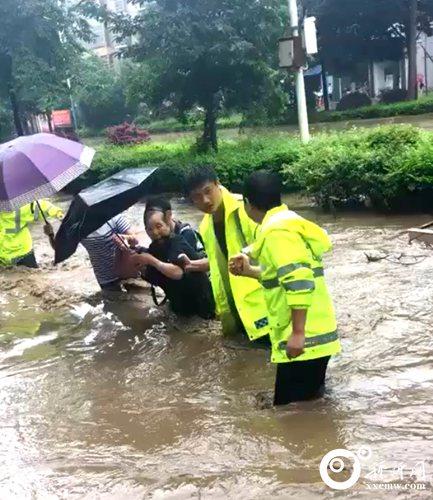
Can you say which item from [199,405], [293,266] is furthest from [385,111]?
[293,266]

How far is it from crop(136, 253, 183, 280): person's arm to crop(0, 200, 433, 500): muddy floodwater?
0.63 meters

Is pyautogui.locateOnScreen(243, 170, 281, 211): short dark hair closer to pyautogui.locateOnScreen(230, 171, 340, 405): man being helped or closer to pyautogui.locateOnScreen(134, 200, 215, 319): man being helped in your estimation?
pyautogui.locateOnScreen(230, 171, 340, 405): man being helped

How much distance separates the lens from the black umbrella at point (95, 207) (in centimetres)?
522

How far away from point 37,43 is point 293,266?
17.7m

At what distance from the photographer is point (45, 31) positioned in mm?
18453

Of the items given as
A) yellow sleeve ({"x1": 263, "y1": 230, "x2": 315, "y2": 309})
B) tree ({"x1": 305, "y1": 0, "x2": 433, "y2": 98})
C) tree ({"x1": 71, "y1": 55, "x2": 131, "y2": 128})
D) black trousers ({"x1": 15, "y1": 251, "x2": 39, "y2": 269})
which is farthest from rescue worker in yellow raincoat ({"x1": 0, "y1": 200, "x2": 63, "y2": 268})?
tree ({"x1": 71, "y1": 55, "x2": 131, "y2": 128})

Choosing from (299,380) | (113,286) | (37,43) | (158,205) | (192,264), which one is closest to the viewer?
(299,380)

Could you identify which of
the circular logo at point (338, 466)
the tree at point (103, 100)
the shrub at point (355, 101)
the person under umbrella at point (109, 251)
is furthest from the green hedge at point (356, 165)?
the tree at point (103, 100)

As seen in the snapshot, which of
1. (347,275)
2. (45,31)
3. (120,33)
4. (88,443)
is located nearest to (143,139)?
(45,31)

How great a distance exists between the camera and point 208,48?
564 inches

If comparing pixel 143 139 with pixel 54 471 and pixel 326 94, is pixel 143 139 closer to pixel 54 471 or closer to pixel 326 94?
pixel 326 94

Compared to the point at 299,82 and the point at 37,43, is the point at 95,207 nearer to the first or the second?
the point at 299,82

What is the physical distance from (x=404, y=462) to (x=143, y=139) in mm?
25278

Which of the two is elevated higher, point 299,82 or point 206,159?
point 299,82
